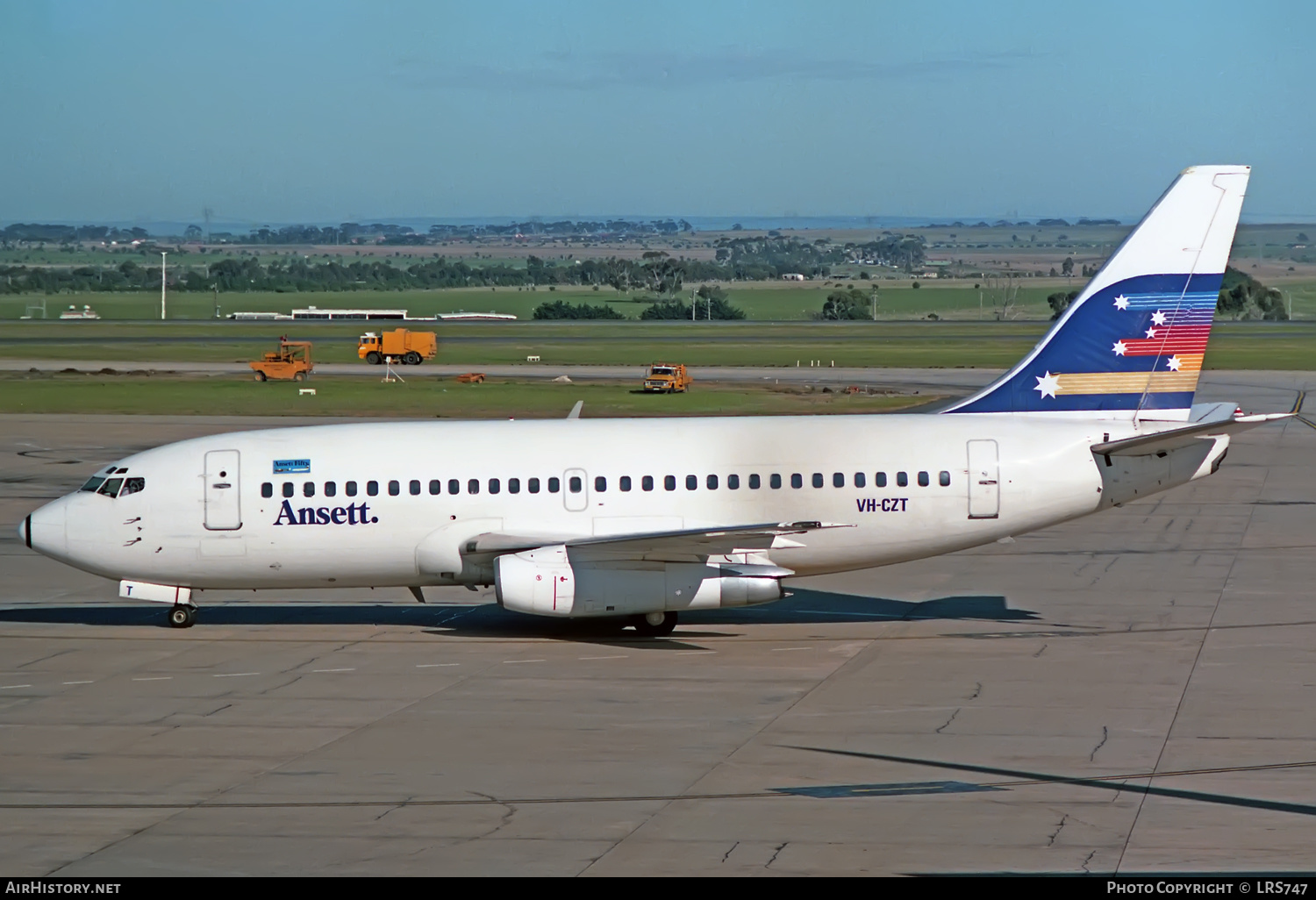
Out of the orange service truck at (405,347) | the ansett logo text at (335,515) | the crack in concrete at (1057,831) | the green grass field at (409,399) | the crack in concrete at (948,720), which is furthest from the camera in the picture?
the orange service truck at (405,347)

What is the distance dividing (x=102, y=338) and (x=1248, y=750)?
403 feet

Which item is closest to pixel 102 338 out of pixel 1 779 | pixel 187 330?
pixel 187 330

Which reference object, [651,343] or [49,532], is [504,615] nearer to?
[49,532]

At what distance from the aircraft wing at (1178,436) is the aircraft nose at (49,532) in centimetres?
1942

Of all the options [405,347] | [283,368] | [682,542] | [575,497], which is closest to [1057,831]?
[682,542]

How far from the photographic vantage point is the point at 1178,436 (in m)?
27.6

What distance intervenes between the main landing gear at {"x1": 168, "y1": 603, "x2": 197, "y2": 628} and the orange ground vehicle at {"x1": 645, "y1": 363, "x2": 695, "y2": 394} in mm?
50902

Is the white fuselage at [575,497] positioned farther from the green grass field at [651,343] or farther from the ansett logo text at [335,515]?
the green grass field at [651,343]

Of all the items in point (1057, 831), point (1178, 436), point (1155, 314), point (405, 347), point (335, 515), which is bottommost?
point (405, 347)

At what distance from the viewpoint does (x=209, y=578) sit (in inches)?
1174

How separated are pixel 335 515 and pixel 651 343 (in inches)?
3917

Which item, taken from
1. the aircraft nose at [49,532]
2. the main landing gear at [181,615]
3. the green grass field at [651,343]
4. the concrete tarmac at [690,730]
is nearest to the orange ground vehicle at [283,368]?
the green grass field at [651,343]

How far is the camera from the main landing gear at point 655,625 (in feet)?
96.0
